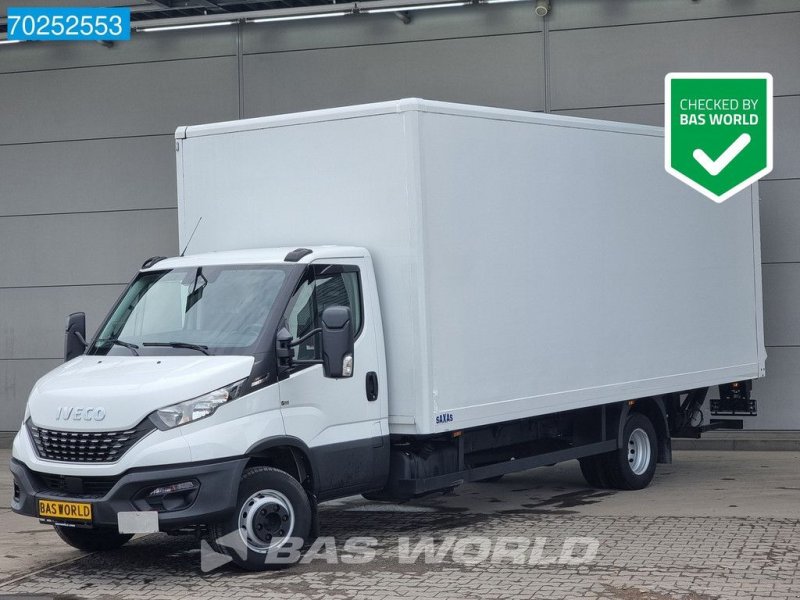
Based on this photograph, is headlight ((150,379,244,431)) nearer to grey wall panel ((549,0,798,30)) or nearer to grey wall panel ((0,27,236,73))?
grey wall panel ((549,0,798,30))

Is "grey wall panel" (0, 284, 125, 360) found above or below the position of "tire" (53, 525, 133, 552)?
above

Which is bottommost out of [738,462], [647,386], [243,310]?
[738,462]

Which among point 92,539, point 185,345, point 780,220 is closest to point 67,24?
point 780,220

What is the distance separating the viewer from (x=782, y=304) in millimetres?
16953

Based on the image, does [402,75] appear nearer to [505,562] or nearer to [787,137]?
[787,137]

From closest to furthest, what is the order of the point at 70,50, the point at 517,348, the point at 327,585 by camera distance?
the point at 327,585, the point at 517,348, the point at 70,50

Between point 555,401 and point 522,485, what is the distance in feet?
8.81

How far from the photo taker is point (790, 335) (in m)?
16.9

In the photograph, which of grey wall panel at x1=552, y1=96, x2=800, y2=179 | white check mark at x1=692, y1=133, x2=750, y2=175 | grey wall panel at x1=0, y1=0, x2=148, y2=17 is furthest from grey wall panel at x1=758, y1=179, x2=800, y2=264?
grey wall panel at x1=0, y1=0, x2=148, y2=17

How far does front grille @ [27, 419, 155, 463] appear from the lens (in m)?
8.48

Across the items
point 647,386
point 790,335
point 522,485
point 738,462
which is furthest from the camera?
point 790,335

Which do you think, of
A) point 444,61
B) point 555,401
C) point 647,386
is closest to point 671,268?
point 647,386

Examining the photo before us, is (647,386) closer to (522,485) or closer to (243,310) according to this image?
(522,485)

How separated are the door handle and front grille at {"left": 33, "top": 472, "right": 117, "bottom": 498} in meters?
2.11
